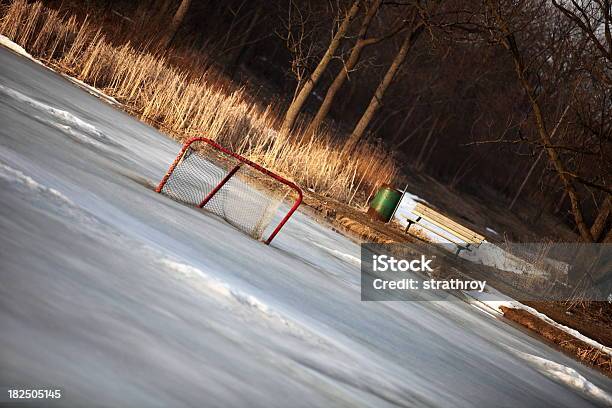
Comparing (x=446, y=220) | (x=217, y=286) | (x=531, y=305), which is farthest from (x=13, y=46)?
(x=531, y=305)

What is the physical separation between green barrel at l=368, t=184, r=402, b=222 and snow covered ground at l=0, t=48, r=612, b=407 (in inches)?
203

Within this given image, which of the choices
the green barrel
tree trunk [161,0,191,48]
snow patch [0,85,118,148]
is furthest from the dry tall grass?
snow patch [0,85,118,148]

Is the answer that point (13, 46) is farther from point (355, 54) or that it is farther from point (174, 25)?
point (355, 54)

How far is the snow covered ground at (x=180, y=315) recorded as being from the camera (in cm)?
285

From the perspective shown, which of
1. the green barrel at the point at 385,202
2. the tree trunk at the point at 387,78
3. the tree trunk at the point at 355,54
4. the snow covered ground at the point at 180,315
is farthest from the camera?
the tree trunk at the point at 387,78

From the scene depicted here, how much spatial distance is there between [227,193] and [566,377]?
165 inches

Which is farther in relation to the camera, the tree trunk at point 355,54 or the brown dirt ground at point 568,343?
the tree trunk at point 355,54

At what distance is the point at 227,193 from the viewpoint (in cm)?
888

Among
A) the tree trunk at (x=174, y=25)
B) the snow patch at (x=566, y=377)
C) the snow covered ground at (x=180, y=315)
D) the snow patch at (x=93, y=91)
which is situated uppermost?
the tree trunk at (x=174, y=25)

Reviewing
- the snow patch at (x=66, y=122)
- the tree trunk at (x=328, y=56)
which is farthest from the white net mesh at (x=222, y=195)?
the tree trunk at (x=328, y=56)

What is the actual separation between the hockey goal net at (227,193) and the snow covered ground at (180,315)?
26cm

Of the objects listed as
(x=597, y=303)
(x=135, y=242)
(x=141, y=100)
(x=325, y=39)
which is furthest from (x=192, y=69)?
(x=325, y=39)

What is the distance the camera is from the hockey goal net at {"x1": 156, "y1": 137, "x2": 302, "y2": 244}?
22.8 ft

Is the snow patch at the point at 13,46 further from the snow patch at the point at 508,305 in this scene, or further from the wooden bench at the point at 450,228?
the snow patch at the point at 508,305
